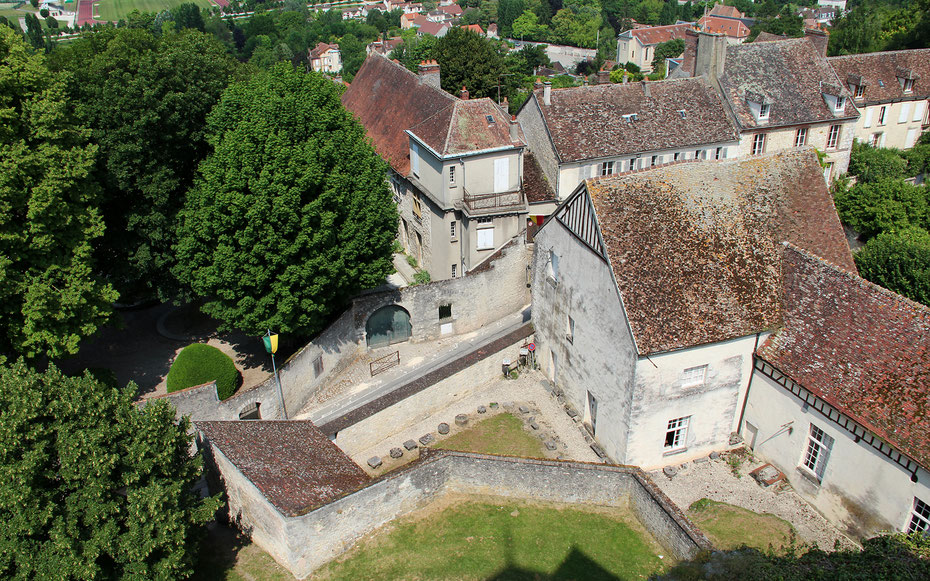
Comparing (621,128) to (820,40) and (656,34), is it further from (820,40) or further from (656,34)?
(656,34)

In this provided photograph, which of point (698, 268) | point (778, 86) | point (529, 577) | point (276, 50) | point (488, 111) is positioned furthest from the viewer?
point (276, 50)

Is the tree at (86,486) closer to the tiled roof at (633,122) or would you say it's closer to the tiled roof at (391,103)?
the tiled roof at (391,103)

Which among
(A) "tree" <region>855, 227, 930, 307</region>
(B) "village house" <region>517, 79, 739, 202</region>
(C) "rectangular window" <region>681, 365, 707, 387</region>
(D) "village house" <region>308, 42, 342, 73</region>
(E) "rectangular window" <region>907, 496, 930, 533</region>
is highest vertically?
Result: (B) "village house" <region>517, 79, 739, 202</region>

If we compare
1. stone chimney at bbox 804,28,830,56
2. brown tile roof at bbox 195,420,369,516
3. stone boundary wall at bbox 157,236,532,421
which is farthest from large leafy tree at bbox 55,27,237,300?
stone chimney at bbox 804,28,830,56

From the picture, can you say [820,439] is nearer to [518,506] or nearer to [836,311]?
[836,311]

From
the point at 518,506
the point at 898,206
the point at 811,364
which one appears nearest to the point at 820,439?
the point at 811,364

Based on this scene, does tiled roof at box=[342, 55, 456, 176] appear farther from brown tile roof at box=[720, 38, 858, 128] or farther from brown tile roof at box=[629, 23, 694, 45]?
brown tile roof at box=[629, 23, 694, 45]

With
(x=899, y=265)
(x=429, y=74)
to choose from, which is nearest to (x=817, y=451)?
(x=899, y=265)
